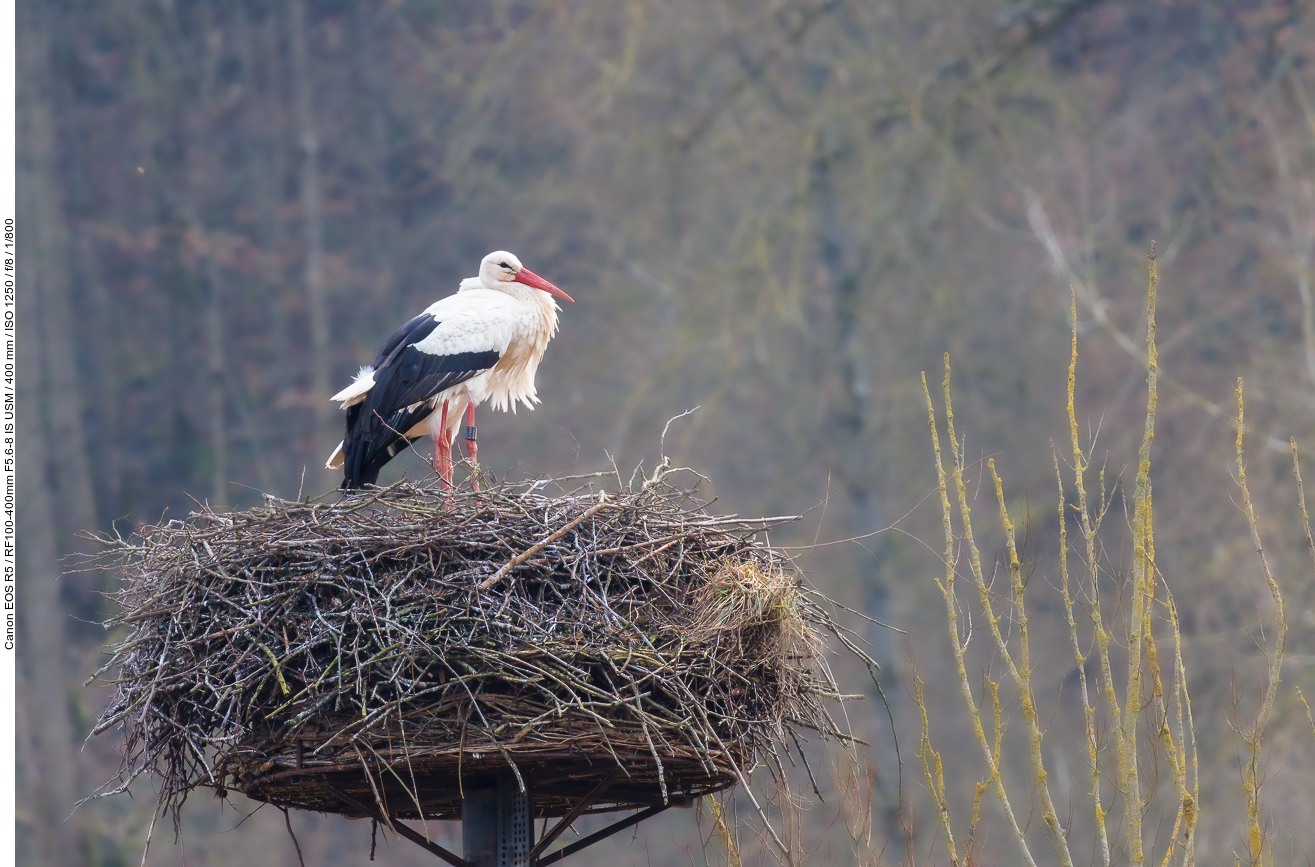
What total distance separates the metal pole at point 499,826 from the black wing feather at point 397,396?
2.01 m

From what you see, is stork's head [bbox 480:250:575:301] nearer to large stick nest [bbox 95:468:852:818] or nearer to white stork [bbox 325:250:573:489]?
white stork [bbox 325:250:573:489]

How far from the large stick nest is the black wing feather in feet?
4.14

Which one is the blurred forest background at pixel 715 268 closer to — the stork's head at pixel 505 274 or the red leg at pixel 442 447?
the stork's head at pixel 505 274

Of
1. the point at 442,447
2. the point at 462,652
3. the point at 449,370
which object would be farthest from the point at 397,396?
the point at 462,652

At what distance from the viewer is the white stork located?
25.1 ft

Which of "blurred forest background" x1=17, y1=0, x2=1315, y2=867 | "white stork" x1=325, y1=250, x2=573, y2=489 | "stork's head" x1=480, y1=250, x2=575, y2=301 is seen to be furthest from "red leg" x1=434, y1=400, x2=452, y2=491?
"blurred forest background" x1=17, y1=0, x2=1315, y2=867

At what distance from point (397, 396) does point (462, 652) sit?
2319mm

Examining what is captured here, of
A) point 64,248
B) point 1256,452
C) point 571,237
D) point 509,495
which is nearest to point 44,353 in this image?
point 64,248

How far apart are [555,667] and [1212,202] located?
→ 12429mm

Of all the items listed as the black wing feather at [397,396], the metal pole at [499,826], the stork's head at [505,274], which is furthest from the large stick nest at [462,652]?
the stork's head at [505,274]

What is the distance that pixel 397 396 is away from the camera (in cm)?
768

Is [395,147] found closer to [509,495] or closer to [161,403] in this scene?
[161,403]

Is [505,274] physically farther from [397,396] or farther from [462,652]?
[462,652]

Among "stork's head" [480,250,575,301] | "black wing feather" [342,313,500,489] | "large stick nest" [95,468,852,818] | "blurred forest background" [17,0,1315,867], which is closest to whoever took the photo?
"large stick nest" [95,468,852,818]
